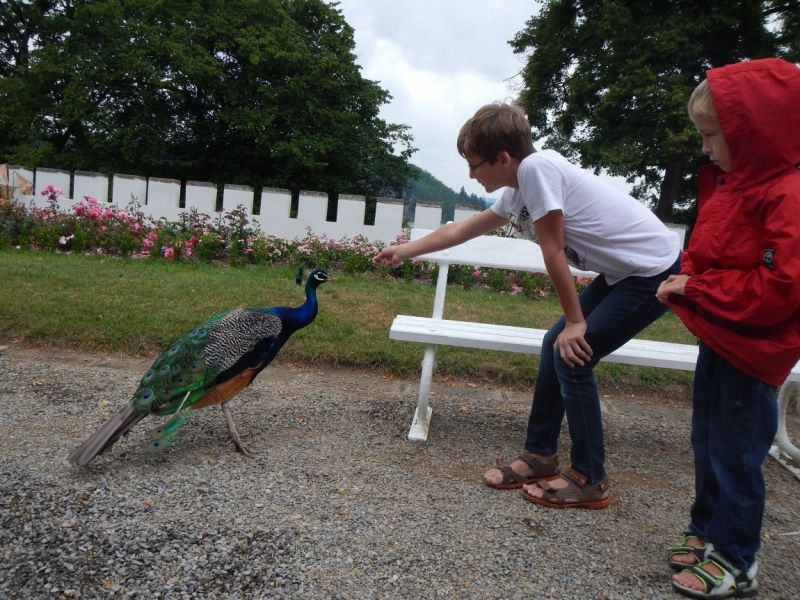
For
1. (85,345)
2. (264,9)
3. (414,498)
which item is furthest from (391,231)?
(264,9)

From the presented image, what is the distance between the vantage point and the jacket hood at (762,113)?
6.43 ft

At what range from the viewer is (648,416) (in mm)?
4387

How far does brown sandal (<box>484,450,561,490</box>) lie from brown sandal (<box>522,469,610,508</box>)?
6.6 inches

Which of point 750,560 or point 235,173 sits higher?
point 235,173

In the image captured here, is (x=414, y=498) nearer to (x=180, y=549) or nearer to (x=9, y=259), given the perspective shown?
(x=180, y=549)

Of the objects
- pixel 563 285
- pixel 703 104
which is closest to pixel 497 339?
pixel 563 285

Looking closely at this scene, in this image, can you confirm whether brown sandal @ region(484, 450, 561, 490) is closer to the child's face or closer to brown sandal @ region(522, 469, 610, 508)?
brown sandal @ region(522, 469, 610, 508)

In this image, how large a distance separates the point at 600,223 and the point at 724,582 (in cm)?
143

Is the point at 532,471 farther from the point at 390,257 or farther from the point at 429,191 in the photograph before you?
the point at 429,191

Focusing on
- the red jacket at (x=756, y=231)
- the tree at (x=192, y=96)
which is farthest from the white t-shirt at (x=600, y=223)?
the tree at (x=192, y=96)

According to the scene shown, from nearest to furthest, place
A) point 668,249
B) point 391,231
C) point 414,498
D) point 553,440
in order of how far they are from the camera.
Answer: point 668,249 < point 414,498 < point 553,440 < point 391,231

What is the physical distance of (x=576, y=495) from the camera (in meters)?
2.86

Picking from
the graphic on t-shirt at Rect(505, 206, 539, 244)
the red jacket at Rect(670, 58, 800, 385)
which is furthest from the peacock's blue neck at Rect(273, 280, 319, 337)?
the red jacket at Rect(670, 58, 800, 385)

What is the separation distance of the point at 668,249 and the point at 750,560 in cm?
125
